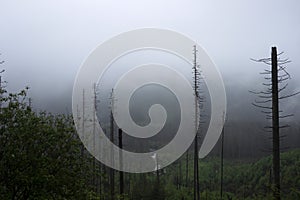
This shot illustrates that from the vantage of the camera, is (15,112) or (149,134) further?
(149,134)

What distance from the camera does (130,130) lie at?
78.8 ft

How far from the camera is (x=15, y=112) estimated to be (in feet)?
48.6

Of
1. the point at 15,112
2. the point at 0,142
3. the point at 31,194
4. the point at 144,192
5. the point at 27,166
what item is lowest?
the point at 144,192

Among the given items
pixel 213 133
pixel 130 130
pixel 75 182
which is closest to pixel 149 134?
pixel 130 130

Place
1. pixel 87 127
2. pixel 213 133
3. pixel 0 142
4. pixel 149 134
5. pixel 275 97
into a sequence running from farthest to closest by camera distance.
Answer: pixel 87 127 < pixel 213 133 < pixel 149 134 < pixel 275 97 < pixel 0 142

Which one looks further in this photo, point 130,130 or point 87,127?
point 87,127

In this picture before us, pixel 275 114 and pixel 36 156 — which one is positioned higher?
pixel 275 114

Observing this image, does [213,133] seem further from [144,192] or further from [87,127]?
[144,192]

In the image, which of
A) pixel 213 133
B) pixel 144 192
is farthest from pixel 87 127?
pixel 144 192

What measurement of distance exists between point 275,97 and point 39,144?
9.37 metres

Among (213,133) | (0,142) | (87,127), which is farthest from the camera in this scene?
(87,127)

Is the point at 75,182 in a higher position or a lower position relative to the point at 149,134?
A: lower

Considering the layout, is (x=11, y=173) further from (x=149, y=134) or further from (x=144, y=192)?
(x=144, y=192)

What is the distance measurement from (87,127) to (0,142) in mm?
17362
